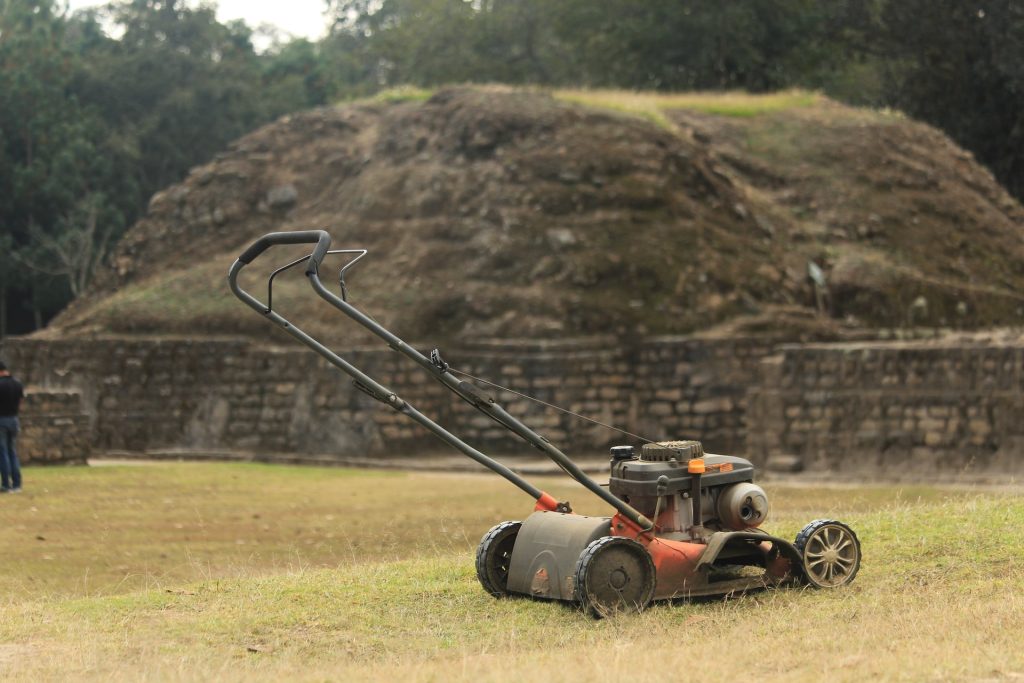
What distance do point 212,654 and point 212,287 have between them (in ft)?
59.9

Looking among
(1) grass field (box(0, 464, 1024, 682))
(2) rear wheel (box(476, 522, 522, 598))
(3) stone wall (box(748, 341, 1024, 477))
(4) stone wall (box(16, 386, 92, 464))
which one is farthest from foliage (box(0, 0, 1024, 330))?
(2) rear wheel (box(476, 522, 522, 598))

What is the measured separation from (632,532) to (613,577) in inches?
12.8

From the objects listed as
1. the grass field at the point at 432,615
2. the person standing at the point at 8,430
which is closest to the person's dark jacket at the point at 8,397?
the person standing at the point at 8,430

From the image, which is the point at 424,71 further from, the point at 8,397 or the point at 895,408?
the point at 8,397

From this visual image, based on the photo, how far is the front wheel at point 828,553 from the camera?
6.86 meters

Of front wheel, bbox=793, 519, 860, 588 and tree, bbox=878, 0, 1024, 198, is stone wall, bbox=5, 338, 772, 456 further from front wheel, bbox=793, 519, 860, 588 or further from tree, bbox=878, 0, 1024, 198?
tree, bbox=878, 0, 1024, 198

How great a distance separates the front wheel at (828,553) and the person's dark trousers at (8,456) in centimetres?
920

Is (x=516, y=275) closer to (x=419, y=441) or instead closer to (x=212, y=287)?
(x=419, y=441)

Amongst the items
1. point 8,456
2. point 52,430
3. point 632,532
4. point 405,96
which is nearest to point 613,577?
point 632,532

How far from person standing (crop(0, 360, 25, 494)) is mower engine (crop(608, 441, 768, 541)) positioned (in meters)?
8.61

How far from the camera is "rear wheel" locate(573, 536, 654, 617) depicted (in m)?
6.29

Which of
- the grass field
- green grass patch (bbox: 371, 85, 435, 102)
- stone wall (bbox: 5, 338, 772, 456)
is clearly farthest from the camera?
green grass patch (bbox: 371, 85, 435, 102)

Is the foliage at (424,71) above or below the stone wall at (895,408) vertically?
above

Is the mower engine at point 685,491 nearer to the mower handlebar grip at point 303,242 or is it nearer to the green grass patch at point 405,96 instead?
the mower handlebar grip at point 303,242
